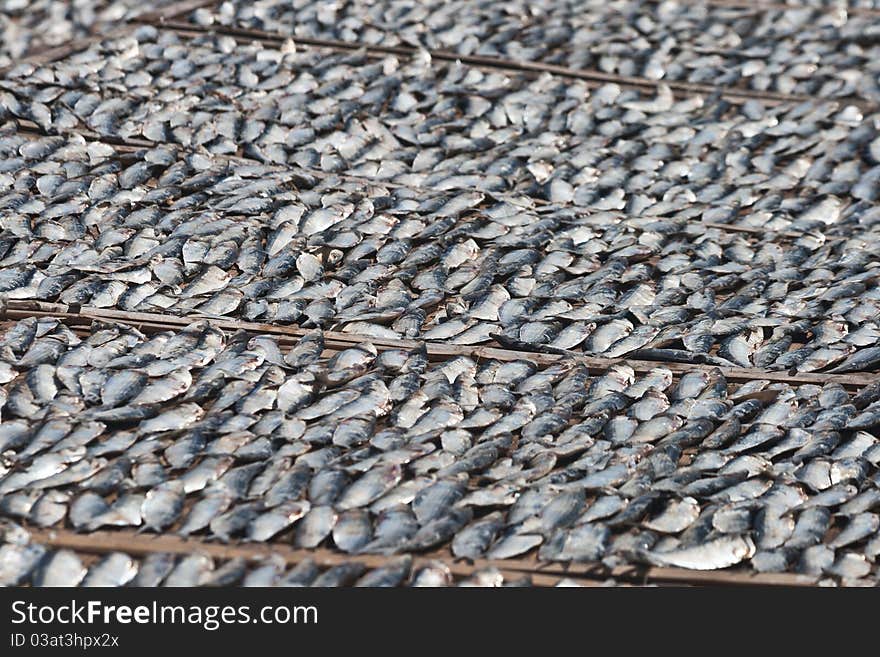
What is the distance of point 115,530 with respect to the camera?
3387mm

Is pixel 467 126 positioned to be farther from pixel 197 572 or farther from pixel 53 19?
pixel 53 19

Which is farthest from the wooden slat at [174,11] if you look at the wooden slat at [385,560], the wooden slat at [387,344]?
the wooden slat at [385,560]

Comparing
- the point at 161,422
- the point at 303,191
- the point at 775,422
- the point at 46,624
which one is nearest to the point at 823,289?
the point at 775,422

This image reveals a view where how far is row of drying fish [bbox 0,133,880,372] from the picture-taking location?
4359mm

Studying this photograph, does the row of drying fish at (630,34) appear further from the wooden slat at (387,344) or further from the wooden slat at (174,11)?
the wooden slat at (387,344)

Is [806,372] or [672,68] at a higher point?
[672,68]

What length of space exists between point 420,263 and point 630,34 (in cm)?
292

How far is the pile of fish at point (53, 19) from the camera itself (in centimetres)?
746

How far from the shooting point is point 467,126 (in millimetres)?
5762

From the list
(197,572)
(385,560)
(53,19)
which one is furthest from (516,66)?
(197,572)

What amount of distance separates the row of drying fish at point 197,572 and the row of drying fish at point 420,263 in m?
1.21

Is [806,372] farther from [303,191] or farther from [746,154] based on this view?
[303,191]

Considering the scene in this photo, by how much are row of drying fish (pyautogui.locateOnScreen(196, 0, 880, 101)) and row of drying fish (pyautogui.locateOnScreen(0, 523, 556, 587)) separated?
3961mm

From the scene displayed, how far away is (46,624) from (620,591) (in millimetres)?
1680
